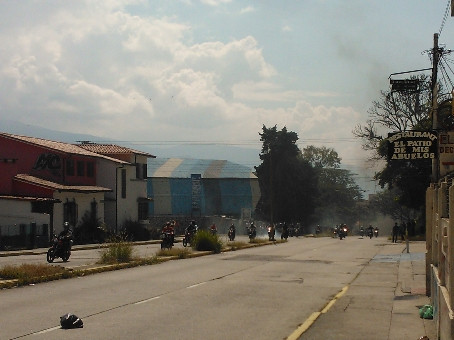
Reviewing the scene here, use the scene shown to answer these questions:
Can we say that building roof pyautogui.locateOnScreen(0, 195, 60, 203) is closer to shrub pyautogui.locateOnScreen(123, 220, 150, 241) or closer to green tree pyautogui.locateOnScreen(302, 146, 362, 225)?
shrub pyautogui.locateOnScreen(123, 220, 150, 241)

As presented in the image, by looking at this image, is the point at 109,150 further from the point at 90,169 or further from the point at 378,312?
the point at 378,312

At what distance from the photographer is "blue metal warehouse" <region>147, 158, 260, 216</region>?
92188 mm

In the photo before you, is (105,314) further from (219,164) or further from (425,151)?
(219,164)

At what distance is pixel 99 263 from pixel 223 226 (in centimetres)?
5697

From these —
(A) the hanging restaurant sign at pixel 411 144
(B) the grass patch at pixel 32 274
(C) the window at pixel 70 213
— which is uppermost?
(A) the hanging restaurant sign at pixel 411 144

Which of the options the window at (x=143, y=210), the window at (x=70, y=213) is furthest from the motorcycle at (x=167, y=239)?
the window at (x=143, y=210)

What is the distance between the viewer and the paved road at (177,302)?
495 inches

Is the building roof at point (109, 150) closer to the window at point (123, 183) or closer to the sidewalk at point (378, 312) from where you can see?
the window at point (123, 183)

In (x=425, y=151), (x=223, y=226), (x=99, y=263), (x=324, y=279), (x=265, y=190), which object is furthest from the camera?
(x=265, y=190)

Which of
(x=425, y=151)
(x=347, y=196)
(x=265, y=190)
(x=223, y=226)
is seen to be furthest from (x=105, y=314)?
(x=347, y=196)

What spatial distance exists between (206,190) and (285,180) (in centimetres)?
971

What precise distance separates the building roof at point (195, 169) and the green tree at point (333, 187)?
3687cm

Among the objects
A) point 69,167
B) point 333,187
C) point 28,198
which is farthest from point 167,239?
point 333,187

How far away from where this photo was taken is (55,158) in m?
58.7
